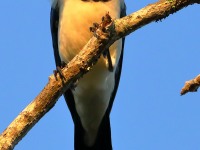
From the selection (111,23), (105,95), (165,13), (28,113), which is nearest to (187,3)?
(165,13)

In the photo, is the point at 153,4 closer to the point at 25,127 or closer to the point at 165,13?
the point at 165,13

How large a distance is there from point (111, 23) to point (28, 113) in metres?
0.92

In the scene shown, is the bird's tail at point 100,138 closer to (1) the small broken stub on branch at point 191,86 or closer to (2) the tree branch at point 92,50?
(2) the tree branch at point 92,50

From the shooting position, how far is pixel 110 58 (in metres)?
5.80

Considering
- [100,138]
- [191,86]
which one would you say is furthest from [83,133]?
[191,86]

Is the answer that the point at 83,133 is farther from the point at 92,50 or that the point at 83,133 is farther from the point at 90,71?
the point at 92,50

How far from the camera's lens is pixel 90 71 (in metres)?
6.02

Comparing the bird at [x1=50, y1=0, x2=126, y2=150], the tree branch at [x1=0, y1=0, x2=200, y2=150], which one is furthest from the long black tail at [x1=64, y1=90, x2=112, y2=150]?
the tree branch at [x1=0, y1=0, x2=200, y2=150]

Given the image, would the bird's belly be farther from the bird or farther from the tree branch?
the tree branch

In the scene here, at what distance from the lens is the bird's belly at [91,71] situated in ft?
19.3

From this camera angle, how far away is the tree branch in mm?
3920

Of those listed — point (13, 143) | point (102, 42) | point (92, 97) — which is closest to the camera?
point (13, 143)

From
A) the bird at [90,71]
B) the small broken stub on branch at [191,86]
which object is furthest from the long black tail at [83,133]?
the small broken stub on branch at [191,86]

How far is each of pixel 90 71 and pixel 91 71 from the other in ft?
0.04
